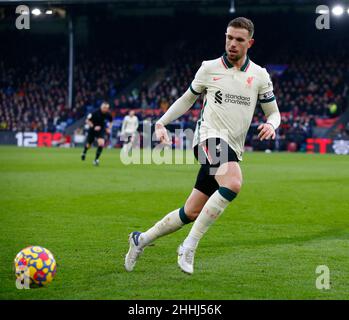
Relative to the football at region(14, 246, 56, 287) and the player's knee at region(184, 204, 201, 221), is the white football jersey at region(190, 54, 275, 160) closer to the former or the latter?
the player's knee at region(184, 204, 201, 221)

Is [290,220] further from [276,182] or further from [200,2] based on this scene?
[200,2]

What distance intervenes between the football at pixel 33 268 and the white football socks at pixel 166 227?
52.1 inches

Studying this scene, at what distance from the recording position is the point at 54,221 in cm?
1069

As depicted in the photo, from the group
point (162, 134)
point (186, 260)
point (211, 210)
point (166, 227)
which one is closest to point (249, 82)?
point (162, 134)

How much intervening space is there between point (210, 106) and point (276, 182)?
1161 cm

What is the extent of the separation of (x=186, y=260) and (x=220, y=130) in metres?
1.34

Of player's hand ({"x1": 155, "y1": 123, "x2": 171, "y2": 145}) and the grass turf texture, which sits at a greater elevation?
player's hand ({"x1": 155, "y1": 123, "x2": 171, "y2": 145})

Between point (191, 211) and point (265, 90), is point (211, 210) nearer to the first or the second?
point (191, 211)

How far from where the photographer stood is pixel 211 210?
675 cm

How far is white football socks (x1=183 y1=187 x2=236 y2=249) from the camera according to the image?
6.70 m

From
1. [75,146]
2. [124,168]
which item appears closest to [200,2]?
[75,146]

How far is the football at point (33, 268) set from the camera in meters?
6.11

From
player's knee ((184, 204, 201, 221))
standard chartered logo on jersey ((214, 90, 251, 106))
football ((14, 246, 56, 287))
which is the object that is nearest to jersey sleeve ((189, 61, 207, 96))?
standard chartered logo on jersey ((214, 90, 251, 106))

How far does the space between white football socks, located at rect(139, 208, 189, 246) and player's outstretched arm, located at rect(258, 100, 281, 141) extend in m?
1.15
